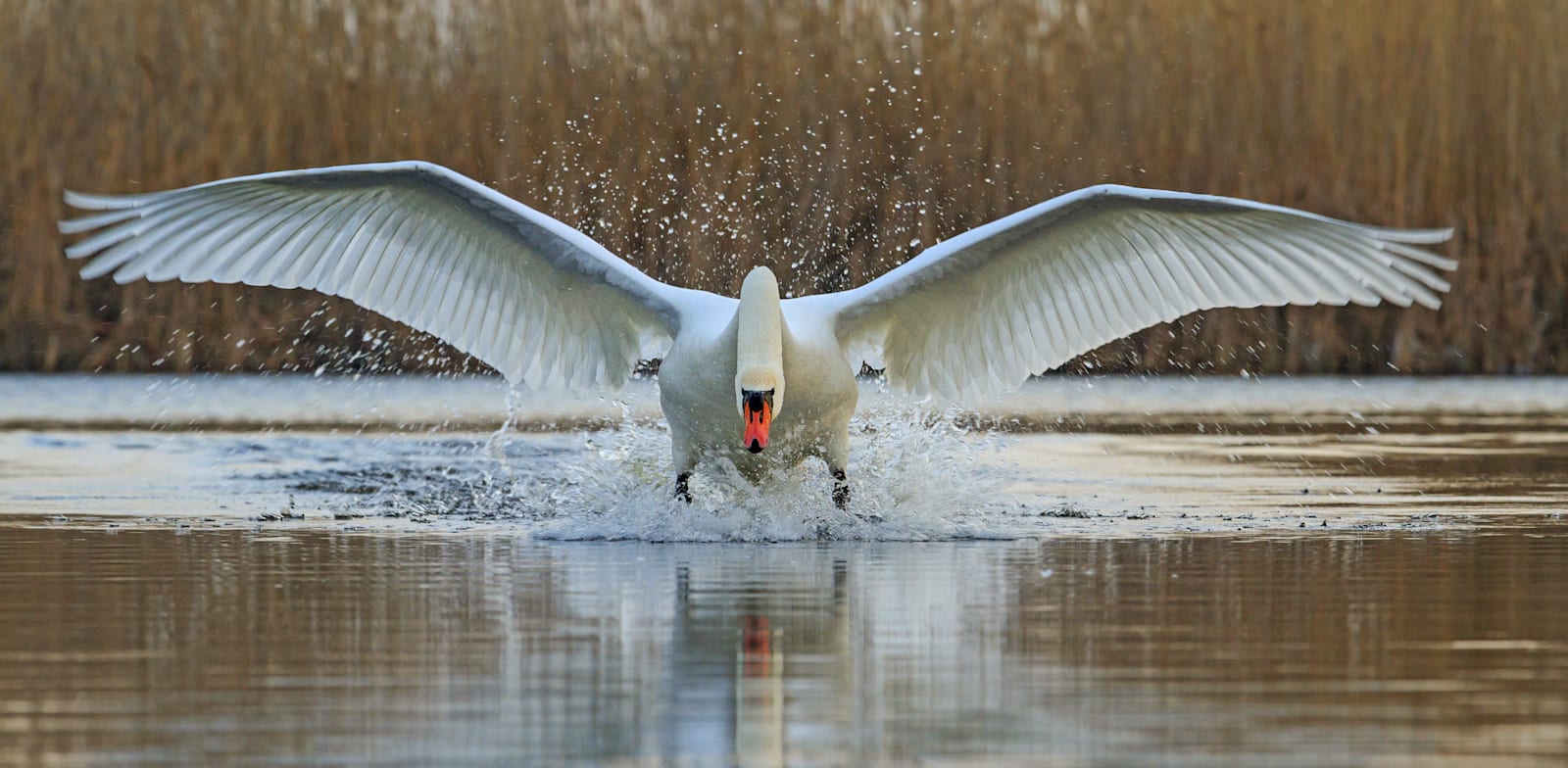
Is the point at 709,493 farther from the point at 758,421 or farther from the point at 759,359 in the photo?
the point at 758,421

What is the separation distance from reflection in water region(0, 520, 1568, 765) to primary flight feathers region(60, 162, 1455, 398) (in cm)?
151

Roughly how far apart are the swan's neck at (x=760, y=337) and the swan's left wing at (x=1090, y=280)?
82 cm

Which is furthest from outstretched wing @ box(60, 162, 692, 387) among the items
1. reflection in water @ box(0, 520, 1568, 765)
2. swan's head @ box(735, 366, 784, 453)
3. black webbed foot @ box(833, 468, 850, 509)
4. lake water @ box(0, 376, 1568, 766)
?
reflection in water @ box(0, 520, 1568, 765)

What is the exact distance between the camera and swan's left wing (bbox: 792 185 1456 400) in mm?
9258

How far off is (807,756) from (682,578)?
9.91 ft

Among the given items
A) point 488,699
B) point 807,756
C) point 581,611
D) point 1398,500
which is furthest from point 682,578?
point 1398,500

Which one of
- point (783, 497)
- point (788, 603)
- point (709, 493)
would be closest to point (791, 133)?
point (709, 493)

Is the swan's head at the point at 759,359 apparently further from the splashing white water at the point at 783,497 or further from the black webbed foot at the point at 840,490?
the black webbed foot at the point at 840,490

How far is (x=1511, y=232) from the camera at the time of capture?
17.8 meters

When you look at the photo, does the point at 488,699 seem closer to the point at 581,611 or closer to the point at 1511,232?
the point at 581,611

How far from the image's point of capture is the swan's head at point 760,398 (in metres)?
8.06

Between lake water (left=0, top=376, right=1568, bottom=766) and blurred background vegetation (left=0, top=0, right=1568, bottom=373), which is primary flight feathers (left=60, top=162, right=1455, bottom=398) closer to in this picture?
lake water (left=0, top=376, right=1568, bottom=766)

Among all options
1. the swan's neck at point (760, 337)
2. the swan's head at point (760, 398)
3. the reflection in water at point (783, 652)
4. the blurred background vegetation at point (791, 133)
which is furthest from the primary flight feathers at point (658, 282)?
the blurred background vegetation at point (791, 133)

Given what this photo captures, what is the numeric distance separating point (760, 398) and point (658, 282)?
6.18 feet
